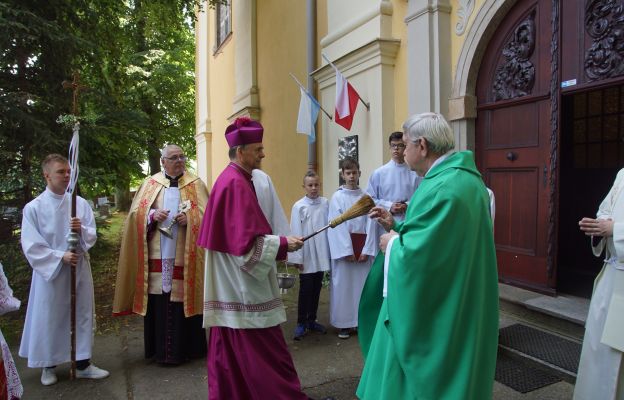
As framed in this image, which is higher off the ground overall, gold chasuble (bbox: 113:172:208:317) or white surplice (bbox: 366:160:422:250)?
white surplice (bbox: 366:160:422:250)

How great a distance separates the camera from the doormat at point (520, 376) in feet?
11.9

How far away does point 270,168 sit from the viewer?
11.8 m

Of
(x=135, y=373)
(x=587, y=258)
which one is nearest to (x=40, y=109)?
(x=135, y=373)

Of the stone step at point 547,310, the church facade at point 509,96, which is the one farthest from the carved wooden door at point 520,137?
the stone step at point 547,310

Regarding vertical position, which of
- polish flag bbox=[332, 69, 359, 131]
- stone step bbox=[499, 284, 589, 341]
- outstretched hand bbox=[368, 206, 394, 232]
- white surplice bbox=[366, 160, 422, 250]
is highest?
polish flag bbox=[332, 69, 359, 131]

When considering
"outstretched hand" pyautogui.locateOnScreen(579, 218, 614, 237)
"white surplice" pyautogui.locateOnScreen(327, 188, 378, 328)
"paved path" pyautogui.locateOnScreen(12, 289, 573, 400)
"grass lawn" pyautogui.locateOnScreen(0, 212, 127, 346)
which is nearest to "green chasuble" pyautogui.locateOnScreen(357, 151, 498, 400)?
"outstretched hand" pyautogui.locateOnScreen(579, 218, 614, 237)

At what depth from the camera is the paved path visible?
3.70 meters

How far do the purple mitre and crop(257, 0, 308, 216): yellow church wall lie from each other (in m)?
6.60

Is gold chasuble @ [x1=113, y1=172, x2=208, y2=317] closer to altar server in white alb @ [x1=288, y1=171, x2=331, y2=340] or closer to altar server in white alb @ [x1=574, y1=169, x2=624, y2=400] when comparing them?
altar server in white alb @ [x1=288, y1=171, x2=331, y2=340]

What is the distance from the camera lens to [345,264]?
509 centimetres

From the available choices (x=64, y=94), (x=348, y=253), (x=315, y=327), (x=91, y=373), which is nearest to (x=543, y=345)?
(x=348, y=253)

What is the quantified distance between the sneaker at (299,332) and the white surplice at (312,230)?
0.56m

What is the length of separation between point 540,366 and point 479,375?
1901mm

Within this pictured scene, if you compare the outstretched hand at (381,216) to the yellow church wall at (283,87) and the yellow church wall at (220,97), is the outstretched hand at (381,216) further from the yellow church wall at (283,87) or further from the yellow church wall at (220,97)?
the yellow church wall at (220,97)
